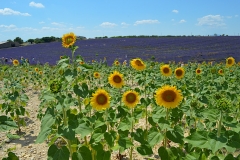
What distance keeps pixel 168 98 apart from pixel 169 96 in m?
0.02

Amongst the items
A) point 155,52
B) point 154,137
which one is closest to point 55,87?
point 154,137

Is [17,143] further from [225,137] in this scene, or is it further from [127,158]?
[225,137]

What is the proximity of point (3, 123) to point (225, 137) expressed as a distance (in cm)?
171

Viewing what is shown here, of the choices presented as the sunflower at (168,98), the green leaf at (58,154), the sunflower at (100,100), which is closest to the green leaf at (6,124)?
the green leaf at (58,154)

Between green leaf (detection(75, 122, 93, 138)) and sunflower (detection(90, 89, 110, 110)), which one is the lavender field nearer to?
sunflower (detection(90, 89, 110, 110))

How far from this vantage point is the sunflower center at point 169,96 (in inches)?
104

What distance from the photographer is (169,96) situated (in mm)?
2637

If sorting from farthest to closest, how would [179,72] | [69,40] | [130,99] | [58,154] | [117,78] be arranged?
1. [179,72]
2. [117,78]
3. [130,99]
4. [69,40]
5. [58,154]

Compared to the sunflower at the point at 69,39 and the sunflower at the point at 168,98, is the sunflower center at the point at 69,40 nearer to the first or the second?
the sunflower at the point at 69,39

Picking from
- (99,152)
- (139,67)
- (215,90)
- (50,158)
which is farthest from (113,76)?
(215,90)

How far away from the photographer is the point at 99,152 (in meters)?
2.47

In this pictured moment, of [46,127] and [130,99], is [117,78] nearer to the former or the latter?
[130,99]

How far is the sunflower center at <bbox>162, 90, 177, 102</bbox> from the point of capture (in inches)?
104

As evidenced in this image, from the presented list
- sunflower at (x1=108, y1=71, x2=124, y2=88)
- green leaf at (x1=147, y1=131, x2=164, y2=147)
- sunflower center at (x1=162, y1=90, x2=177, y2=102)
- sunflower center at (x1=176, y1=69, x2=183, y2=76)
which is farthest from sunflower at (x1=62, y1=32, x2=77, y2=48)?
sunflower center at (x1=176, y1=69, x2=183, y2=76)
